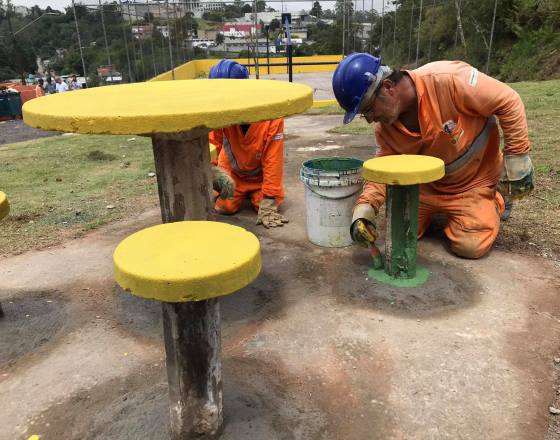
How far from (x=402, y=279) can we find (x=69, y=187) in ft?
12.9

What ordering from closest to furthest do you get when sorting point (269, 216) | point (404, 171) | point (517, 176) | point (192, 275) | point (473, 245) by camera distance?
point (192, 275), point (404, 171), point (517, 176), point (473, 245), point (269, 216)

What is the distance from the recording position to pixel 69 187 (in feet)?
18.0

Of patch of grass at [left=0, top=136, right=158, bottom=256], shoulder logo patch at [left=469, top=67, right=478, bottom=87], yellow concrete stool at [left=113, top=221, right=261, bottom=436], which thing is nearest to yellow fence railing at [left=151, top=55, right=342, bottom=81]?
patch of grass at [left=0, top=136, right=158, bottom=256]

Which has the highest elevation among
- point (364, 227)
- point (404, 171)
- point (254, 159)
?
point (404, 171)

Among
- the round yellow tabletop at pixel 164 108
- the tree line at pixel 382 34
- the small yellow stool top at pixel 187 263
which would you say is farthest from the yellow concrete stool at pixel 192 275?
the tree line at pixel 382 34

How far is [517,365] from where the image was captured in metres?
2.26

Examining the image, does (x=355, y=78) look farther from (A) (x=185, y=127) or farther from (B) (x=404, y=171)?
(A) (x=185, y=127)

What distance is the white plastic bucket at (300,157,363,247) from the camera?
11.2 ft

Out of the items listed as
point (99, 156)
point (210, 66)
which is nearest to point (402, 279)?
point (99, 156)

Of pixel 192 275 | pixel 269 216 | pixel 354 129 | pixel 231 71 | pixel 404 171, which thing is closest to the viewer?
pixel 192 275

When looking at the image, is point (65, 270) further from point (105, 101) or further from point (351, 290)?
point (351, 290)

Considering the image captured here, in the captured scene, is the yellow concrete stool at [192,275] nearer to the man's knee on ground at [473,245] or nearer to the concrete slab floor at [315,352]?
the concrete slab floor at [315,352]

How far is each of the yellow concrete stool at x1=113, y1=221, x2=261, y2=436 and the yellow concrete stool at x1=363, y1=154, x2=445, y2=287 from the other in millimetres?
1195

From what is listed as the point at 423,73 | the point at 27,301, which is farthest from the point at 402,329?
the point at 27,301
